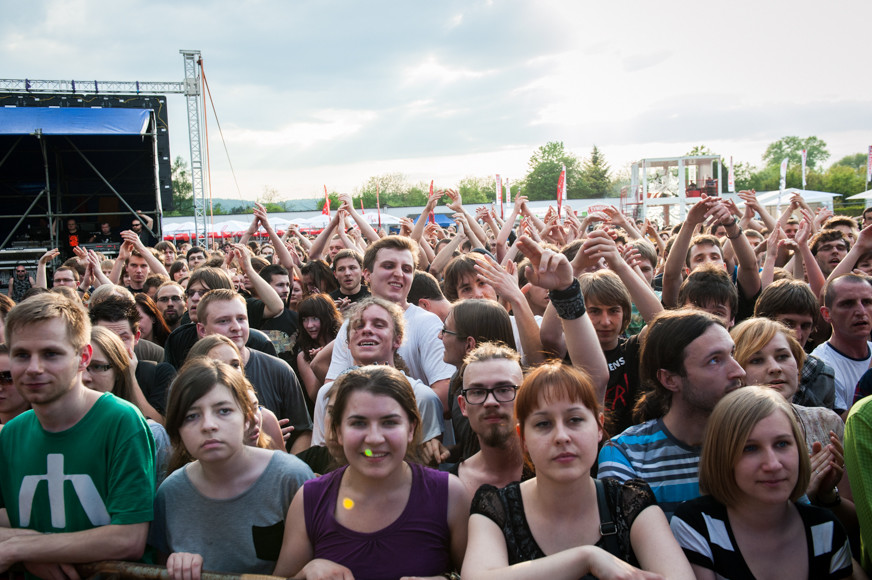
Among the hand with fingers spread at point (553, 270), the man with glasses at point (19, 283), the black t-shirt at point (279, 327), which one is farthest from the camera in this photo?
the man with glasses at point (19, 283)

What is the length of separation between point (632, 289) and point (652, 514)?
199cm

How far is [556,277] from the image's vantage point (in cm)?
281

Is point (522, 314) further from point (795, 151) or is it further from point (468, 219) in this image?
point (795, 151)

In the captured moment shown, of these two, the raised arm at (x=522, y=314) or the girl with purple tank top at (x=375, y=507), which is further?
the raised arm at (x=522, y=314)

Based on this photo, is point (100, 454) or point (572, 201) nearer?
point (100, 454)

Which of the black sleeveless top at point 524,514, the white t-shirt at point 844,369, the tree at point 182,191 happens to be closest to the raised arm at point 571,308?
the black sleeveless top at point 524,514

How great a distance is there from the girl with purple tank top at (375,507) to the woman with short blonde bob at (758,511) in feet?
2.69

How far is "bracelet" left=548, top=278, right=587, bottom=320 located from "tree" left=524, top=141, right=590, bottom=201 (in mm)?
91491

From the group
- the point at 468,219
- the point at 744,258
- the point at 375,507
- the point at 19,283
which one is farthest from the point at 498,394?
the point at 19,283

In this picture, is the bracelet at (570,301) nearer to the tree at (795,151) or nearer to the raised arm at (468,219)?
the raised arm at (468,219)

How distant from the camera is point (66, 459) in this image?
2.34 m

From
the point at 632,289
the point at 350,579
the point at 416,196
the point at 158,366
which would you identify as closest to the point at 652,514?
the point at 350,579

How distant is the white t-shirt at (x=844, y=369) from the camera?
3479mm

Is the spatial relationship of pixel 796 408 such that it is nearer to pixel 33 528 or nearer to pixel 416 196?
pixel 33 528
